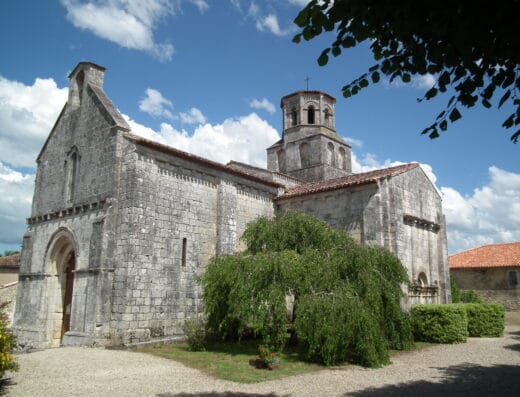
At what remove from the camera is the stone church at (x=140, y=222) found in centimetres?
1356

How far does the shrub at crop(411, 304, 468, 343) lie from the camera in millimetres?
14492

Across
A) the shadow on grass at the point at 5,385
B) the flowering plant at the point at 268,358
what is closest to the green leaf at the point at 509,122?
the flowering plant at the point at 268,358

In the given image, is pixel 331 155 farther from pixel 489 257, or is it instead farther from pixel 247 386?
pixel 247 386

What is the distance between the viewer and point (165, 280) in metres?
14.3

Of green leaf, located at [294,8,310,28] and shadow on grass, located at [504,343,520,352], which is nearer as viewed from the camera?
green leaf, located at [294,8,310,28]

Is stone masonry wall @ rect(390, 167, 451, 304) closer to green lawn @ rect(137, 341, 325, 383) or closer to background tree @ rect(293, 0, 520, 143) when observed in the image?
green lawn @ rect(137, 341, 325, 383)

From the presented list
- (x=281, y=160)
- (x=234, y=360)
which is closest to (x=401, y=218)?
(x=234, y=360)

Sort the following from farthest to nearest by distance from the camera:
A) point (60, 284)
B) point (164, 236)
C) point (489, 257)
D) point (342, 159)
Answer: point (489, 257) → point (342, 159) → point (60, 284) → point (164, 236)

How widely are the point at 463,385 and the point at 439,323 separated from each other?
6486 mm

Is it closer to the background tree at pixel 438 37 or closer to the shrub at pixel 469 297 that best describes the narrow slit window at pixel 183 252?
the background tree at pixel 438 37

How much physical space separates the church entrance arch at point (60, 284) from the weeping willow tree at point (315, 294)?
645 centimetres

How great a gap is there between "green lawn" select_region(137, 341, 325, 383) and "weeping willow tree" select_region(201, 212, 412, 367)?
17.8 inches

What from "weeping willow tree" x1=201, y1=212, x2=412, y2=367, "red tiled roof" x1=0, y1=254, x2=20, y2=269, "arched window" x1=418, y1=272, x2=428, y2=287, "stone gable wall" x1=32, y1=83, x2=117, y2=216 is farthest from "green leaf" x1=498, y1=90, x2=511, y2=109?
"red tiled roof" x1=0, y1=254, x2=20, y2=269

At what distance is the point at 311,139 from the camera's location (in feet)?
90.4
